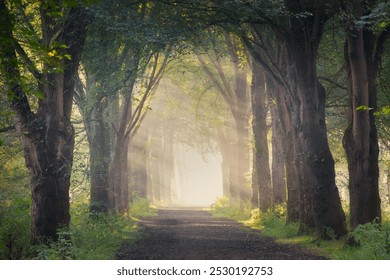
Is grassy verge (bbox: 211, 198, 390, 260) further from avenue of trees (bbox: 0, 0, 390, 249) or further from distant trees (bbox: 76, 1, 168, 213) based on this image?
distant trees (bbox: 76, 1, 168, 213)

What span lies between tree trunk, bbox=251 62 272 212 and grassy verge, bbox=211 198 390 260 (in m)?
0.89

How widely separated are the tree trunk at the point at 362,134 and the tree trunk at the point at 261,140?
439 inches

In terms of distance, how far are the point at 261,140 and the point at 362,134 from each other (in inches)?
469

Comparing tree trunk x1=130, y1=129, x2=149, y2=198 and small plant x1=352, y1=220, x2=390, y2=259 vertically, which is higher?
tree trunk x1=130, y1=129, x2=149, y2=198

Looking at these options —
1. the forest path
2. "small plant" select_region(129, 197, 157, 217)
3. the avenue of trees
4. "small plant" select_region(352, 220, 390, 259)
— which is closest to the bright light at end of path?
"small plant" select_region(129, 197, 157, 217)

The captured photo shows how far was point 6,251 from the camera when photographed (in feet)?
45.0

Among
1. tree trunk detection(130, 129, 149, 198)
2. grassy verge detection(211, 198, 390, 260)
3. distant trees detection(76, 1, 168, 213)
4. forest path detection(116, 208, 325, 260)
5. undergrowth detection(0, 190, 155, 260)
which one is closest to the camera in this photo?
grassy verge detection(211, 198, 390, 260)

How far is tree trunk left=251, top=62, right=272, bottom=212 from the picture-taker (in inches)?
993

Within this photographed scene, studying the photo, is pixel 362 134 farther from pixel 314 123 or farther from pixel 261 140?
pixel 261 140

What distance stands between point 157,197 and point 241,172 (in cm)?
2289

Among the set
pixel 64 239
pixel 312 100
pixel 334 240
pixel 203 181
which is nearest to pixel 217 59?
pixel 312 100

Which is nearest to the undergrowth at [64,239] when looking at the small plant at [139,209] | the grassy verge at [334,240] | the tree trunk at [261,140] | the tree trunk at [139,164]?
the grassy verge at [334,240]

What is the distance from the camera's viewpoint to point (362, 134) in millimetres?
13766

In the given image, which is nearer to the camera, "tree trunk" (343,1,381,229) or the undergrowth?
the undergrowth
